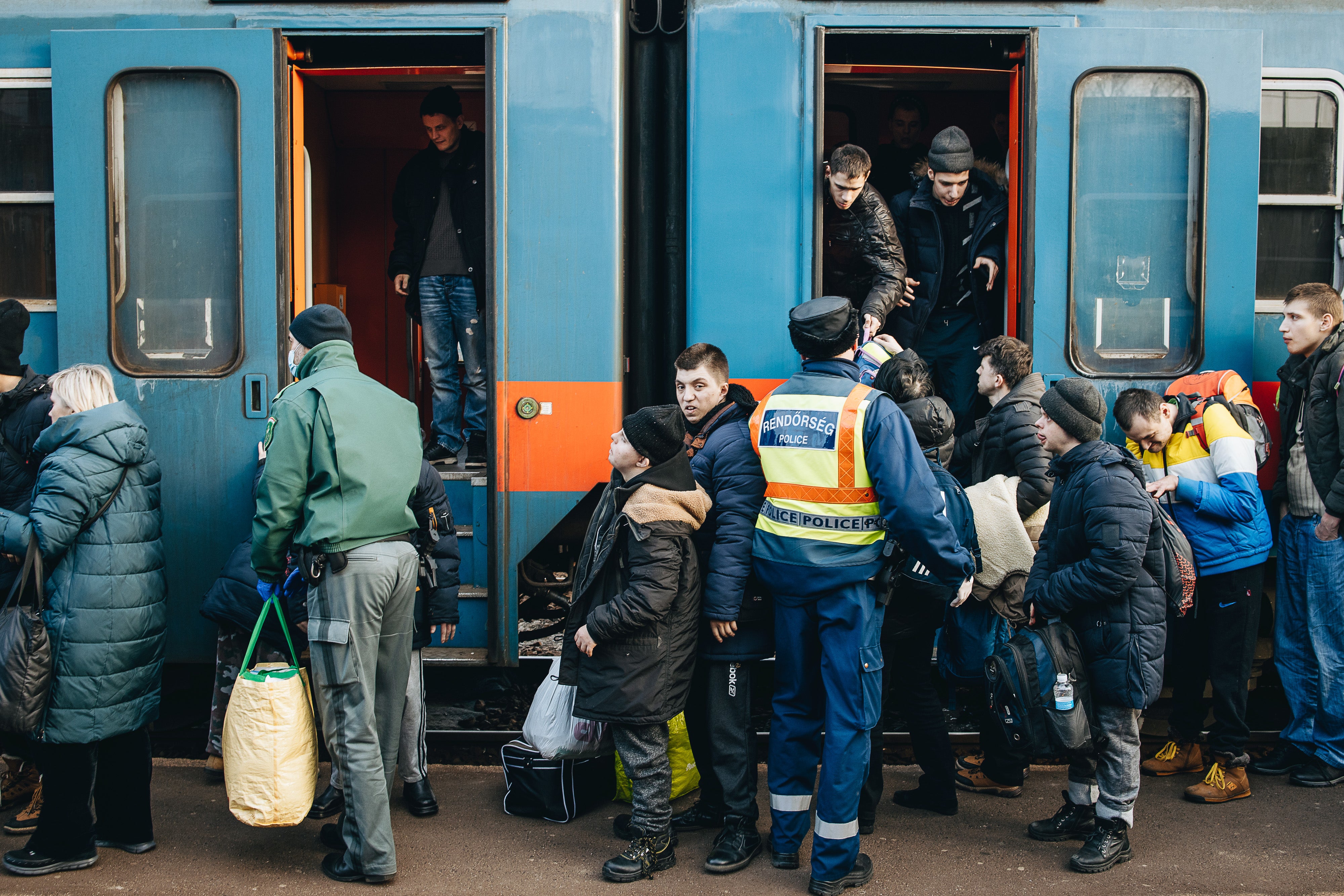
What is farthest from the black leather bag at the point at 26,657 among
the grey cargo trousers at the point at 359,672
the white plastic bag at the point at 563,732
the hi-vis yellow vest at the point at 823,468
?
the hi-vis yellow vest at the point at 823,468

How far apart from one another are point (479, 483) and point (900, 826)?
226 centimetres

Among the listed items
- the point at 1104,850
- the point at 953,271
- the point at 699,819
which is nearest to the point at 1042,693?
the point at 1104,850

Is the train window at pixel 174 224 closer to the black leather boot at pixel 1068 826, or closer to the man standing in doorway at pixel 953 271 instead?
the man standing in doorway at pixel 953 271

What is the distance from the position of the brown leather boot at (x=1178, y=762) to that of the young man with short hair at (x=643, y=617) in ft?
6.90

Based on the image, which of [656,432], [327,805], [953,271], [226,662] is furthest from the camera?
[953,271]

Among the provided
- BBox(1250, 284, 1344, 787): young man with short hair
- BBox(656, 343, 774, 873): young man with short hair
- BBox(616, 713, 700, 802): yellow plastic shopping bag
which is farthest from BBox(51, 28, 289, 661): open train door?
BBox(1250, 284, 1344, 787): young man with short hair

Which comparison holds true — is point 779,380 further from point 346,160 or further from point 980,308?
point 346,160

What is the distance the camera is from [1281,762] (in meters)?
4.24

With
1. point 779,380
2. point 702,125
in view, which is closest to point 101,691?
point 779,380

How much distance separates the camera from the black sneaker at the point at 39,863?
11.0 feet

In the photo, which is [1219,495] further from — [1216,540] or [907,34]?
[907,34]

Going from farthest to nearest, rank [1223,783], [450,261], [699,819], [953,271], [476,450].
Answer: [476,450], [450,261], [953,271], [1223,783], [699,819]

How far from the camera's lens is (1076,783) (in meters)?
3.64

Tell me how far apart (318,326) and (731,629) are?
1.71 metres
